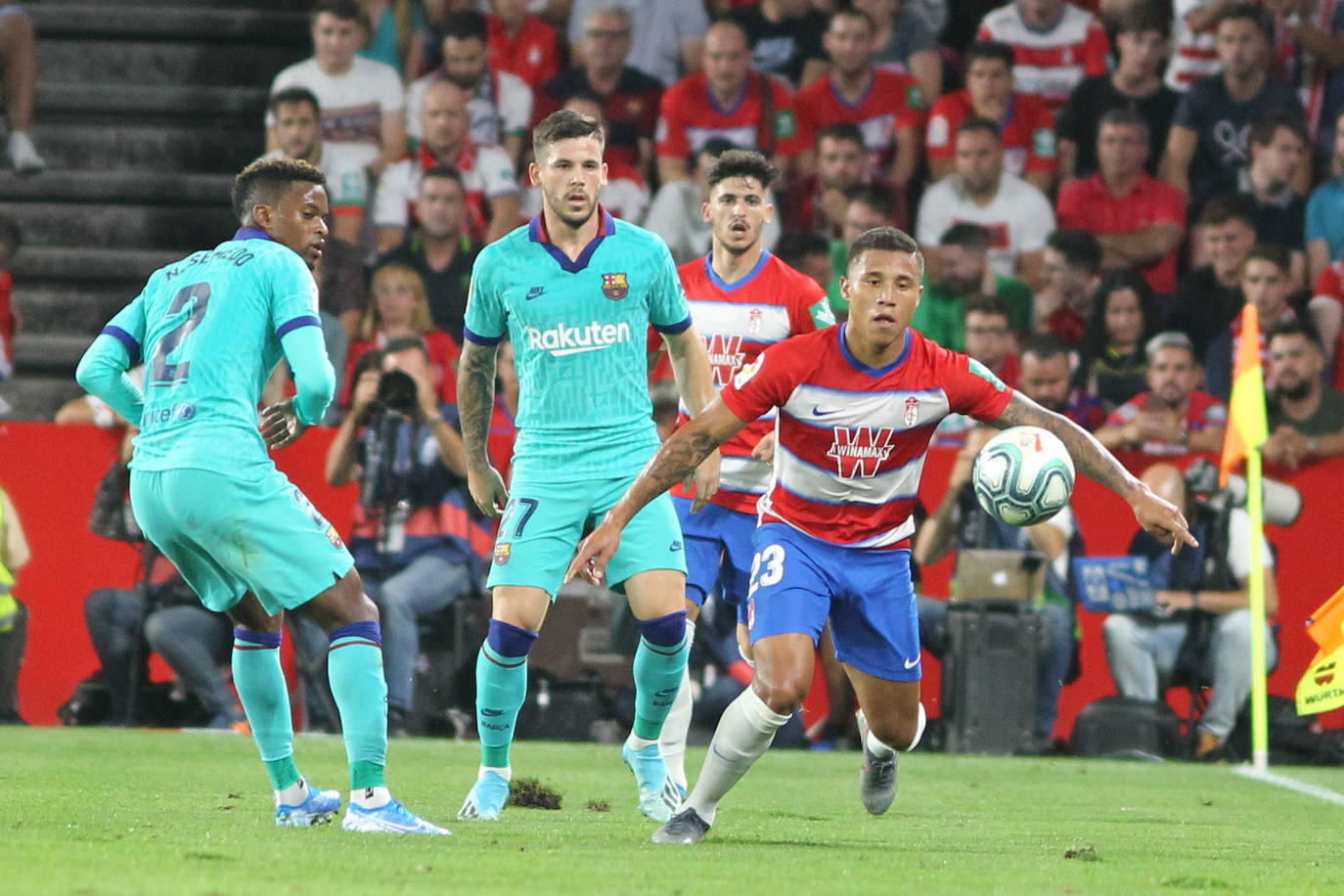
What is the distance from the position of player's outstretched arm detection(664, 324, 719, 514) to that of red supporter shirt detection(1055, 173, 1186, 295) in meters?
7.66

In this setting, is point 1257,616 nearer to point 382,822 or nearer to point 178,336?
point 382,822

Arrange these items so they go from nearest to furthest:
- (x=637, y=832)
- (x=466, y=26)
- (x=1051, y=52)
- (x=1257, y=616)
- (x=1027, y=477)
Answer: (x=1027, y=477) < (x=637, y=832) < (x=1257, y=616) < (x=466, y=26) < (x=1051, y=52)

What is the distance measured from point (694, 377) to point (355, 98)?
26.9ft

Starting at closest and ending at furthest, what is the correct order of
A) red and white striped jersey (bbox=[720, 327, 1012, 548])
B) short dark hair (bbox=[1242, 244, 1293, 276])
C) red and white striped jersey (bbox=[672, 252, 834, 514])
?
Answer: red and white striped jersey (bbox=[720, 327, 1012, 548]) < red and white striped jersey (bbox=[672, 252, 834, 514]) < short dark hair (bbox=[1242, 244, 1293, 276])

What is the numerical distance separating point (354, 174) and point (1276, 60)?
7328mm

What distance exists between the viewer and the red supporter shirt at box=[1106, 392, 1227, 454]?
44.3 ft

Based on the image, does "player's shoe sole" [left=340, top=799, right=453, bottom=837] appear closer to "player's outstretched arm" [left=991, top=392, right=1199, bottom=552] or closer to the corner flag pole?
"player's outstretched arm" [left=991, top=392, right=1199, bottom=552]

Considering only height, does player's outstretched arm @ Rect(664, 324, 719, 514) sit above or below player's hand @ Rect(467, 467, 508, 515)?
above

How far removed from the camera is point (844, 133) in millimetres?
14820

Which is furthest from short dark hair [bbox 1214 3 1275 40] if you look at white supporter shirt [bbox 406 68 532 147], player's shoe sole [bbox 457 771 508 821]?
player's shoe sole [bbox 457 771 508 821]

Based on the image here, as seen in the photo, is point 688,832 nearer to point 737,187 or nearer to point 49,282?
point 737,187

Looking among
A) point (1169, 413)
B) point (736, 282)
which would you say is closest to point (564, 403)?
point (736, 282)

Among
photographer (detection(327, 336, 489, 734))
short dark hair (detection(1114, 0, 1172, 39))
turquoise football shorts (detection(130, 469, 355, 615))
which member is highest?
short dark hair (detection(1114, 0, 1172, 39))

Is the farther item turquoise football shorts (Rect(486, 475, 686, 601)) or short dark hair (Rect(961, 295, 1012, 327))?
short dark hair (Rect(961, 295, 1012, 327))
